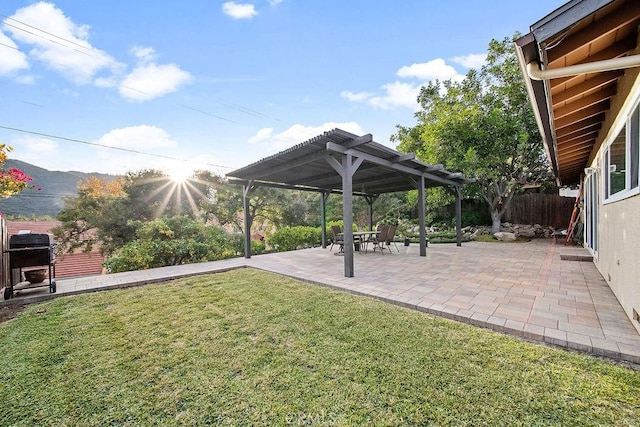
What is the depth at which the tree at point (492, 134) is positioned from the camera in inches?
391

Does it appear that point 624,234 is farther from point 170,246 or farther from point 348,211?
point 170,246

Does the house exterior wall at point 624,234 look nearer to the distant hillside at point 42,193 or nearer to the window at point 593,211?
the window at point 593,211

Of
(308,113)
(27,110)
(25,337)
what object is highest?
(308,113)

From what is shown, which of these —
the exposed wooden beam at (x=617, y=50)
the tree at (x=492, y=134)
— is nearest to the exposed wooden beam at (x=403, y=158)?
the exposed wooden beam at (x=617, y=50)

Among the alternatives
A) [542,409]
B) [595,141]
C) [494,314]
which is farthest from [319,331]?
[595,141]

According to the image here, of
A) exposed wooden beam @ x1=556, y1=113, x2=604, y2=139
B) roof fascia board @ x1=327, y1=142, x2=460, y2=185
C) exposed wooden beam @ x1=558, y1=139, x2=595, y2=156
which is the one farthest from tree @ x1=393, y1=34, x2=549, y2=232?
exposed wooden beam @ x1=556, y1=113, x2=604, y2=139

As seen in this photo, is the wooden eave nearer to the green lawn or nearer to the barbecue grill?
the green lawn

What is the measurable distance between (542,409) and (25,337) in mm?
4597

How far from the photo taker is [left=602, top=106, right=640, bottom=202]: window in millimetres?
2393

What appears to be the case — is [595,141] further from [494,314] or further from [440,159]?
[440,159]

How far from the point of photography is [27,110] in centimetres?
957

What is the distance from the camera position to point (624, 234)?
2.87m

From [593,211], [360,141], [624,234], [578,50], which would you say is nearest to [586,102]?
[624,234]

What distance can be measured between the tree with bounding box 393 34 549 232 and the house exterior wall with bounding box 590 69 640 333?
643cm
